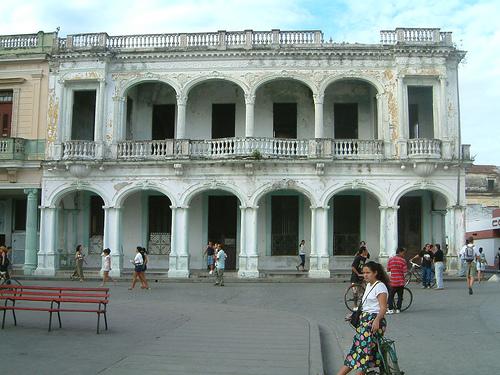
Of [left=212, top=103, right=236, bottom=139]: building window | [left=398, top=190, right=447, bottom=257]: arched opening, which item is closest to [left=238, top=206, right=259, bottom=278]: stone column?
[left=212, top=103, right=236, bottom=139]: building window

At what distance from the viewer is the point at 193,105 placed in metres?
25.6

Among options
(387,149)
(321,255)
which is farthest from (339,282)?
(387,149)

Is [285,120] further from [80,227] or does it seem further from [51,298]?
[51,298]

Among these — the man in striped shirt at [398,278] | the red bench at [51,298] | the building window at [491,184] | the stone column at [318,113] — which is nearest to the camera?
the red bench at [51,298]

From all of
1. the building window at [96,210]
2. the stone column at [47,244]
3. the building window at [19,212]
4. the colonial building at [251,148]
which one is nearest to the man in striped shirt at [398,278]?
the colonial building at [251,148]

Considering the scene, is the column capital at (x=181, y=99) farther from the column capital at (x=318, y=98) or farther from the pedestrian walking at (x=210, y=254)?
the pedestrian walking at (x=210, y=254)

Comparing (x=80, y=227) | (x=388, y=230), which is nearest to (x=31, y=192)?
(x=80, y=227)

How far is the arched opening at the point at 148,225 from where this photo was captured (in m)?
25.1

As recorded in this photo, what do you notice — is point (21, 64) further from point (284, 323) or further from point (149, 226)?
point (284, 323)

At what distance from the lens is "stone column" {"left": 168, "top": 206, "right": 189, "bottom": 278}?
22.6 meters

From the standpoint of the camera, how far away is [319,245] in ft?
73.6

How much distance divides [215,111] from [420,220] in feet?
33.6

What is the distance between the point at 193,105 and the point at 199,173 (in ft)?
13.3

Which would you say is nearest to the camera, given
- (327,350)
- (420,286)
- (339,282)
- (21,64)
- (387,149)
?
(327,350)
